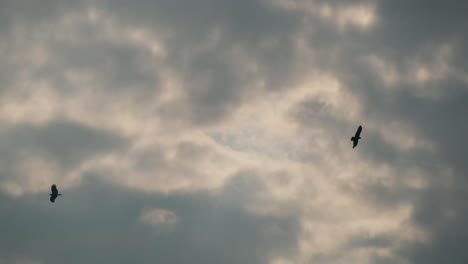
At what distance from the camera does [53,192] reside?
85.5 metres

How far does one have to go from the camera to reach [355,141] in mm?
85375

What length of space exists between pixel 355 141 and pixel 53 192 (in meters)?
65.1

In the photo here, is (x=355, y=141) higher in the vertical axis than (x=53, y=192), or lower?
higher
